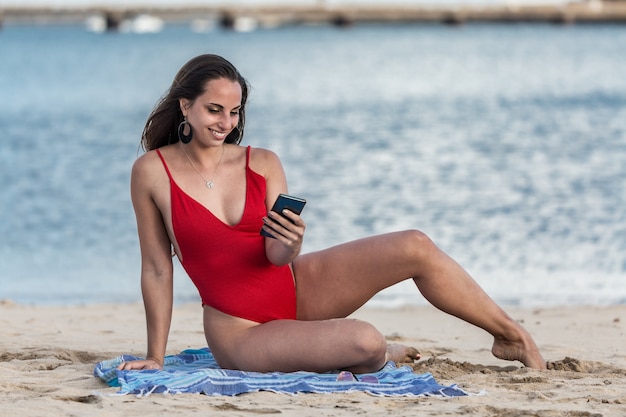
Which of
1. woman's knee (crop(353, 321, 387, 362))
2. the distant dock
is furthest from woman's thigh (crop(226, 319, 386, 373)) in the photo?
the distant dock

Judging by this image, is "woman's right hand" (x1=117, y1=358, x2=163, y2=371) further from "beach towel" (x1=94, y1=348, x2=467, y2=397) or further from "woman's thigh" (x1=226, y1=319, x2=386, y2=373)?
"woman's thigh" (x1=226, y1=319, x2=386, y2=373)

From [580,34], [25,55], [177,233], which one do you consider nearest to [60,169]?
[177,233]

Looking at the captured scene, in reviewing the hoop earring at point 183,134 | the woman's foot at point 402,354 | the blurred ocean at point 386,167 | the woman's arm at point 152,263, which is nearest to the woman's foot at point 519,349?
the woman's foot at point 402,354

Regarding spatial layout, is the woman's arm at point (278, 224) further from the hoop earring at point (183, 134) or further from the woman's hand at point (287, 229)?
the hoop earring at point (183, 134)

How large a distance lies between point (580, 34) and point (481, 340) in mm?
73350

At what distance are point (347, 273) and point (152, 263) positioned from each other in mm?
800

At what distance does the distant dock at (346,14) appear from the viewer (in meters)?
82.6

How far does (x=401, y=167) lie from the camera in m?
16.5

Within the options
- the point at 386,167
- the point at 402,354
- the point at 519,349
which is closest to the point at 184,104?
the point at 402,354

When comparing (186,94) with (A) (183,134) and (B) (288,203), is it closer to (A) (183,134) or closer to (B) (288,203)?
(A) (183,134)

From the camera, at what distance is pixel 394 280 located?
4645mm

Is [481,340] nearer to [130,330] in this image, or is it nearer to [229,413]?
[130,330]

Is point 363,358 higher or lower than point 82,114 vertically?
lower

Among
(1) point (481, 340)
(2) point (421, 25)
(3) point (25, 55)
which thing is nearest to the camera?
(1) point (481, 340)
